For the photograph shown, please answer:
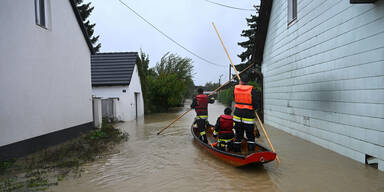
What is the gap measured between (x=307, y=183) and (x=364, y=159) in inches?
78.2

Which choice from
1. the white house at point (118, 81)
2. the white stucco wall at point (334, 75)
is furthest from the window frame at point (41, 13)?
the white stucco wall at point (334, 75)

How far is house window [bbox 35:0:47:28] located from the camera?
796 centimetres

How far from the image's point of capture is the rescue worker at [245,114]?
6.20 metres

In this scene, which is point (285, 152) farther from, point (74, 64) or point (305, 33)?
point (74, 64)

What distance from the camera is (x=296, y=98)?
31.2ft

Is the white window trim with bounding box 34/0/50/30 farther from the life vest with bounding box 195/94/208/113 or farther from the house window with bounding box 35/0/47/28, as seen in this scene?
the life vest with bounding box 195/94/208/113

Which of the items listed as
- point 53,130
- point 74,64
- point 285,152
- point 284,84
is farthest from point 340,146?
point 74,64

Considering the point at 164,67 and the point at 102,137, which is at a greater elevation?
the point at 164,67

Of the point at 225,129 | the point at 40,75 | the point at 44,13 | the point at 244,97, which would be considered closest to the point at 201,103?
the point at 225,129

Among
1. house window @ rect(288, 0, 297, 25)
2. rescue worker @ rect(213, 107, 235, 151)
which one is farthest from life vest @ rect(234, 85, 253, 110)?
house window @ rect(288, 0, 297, 25)

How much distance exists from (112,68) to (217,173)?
13882 millimetres

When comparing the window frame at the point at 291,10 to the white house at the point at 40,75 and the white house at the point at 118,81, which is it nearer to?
the white house at the point at 40,75

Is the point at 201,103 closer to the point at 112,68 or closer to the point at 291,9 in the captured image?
the point at 291,9

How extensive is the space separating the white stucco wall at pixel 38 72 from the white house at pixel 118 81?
5693mm
